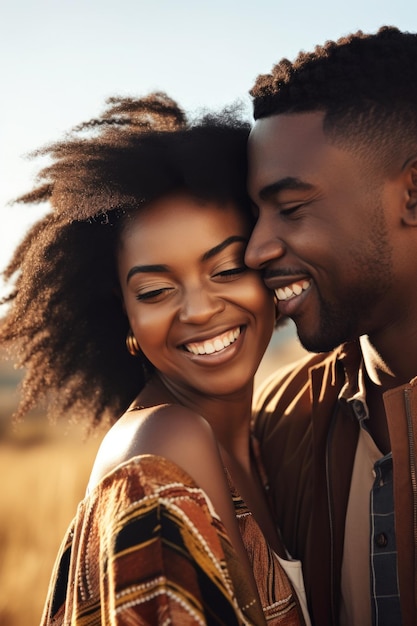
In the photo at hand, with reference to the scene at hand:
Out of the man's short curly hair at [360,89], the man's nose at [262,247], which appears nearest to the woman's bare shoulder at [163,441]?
the man's nose at [262,247]

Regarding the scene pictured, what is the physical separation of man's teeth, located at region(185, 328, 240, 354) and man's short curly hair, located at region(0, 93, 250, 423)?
1.73 ft

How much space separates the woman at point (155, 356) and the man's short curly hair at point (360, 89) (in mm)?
318

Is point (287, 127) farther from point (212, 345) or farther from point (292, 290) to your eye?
point (212, 345)

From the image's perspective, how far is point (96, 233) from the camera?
10.9 ft

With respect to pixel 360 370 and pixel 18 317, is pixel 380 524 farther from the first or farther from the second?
pixel 18 317

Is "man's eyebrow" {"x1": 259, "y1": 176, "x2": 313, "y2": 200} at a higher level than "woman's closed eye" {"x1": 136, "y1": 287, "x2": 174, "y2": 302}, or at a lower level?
higher

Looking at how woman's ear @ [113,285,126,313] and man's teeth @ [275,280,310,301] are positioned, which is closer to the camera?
man's teeth @ [275,280,310,301]

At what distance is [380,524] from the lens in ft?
10.1

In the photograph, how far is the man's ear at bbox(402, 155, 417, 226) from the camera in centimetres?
322

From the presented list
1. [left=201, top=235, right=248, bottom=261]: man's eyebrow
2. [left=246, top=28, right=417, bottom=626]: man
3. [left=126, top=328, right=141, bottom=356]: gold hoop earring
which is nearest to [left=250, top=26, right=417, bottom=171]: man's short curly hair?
[left=246, top=28, right=417, bottom=626]: man

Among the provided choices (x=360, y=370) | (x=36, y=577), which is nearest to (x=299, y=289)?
(x=360, y=370)

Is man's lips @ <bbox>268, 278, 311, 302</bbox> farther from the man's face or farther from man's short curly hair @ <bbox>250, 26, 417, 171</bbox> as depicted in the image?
man's short curly hair @ <bbox>250, 26, 417, 171</bbox>

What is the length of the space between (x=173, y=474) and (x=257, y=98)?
6.21 ft

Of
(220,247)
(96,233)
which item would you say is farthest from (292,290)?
(96,233)
